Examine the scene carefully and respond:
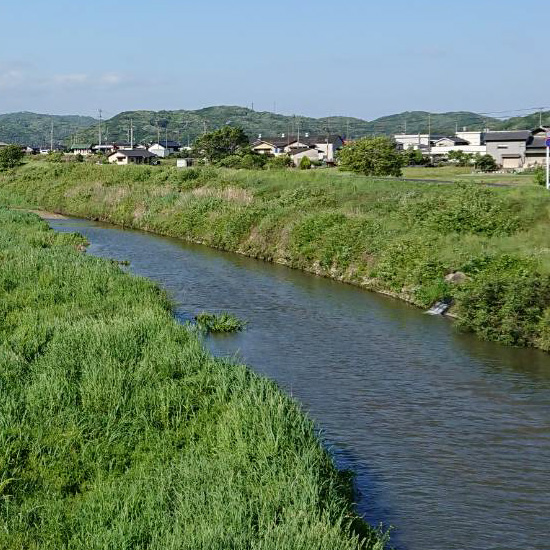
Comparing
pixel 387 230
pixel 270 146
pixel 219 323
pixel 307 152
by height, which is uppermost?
pixel 270 146

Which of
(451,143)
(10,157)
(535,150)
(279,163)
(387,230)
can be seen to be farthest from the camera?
(451,143)

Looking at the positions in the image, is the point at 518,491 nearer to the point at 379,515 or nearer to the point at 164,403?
the point at 379,515

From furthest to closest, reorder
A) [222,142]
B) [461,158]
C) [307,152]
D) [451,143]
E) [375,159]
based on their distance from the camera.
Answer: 1. [451,143]
2. [307,152]
3. [222,142]
4. [461,158]
5. [375,159]

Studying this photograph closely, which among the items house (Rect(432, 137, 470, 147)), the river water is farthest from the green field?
house (Rect(432, 137, 470, 147))

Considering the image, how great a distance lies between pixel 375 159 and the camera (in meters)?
67.7

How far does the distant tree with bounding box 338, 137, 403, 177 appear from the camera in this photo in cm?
6688

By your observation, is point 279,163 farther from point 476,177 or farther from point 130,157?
point 130,157

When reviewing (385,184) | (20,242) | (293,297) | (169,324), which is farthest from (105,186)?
(169,324)

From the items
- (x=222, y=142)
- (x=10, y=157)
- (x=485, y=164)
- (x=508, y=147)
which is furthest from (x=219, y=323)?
(x=222, y=142)

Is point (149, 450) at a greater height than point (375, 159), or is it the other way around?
point (375, 159)

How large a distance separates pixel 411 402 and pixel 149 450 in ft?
25.4

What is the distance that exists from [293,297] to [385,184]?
19.6 m

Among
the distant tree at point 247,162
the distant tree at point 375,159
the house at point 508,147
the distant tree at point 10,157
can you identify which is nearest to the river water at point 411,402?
the distant tree at point 375,159

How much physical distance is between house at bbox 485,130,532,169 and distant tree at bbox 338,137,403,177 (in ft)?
105
